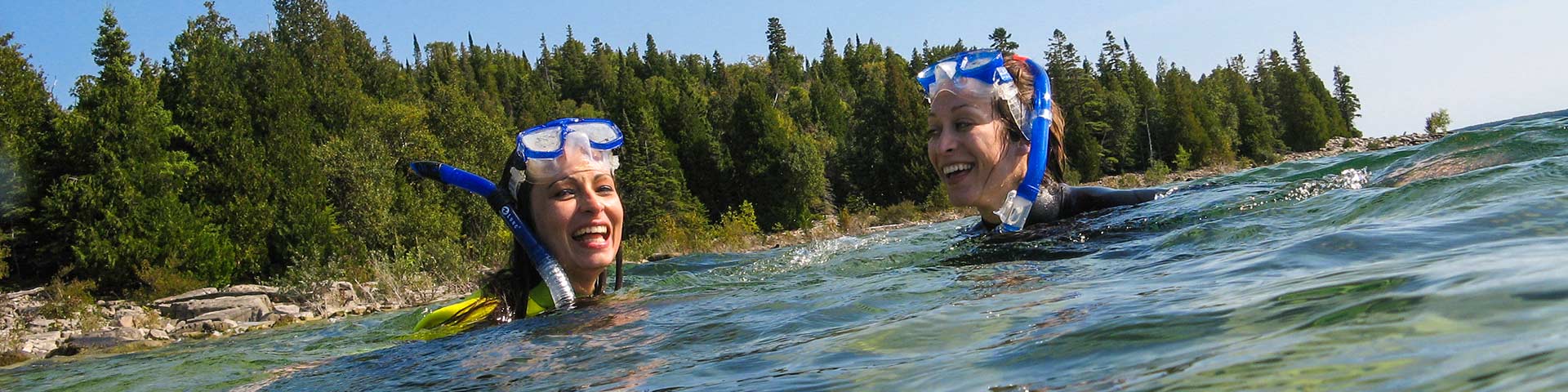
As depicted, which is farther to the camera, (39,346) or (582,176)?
(39,346)

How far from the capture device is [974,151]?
5.00 meters

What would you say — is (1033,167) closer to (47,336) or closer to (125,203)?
(47,336)

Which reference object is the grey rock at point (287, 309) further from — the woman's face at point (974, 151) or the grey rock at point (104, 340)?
the woman's face at point (974, 151)

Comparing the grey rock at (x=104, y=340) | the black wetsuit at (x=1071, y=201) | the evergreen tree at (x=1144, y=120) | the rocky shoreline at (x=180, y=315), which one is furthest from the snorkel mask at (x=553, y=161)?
the evergreen tree at (x=1144, y=120)

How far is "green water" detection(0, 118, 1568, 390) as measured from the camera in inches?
63.8

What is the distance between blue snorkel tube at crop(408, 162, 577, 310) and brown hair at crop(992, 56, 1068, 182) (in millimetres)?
2313

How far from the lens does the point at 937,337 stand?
2590 millimetres

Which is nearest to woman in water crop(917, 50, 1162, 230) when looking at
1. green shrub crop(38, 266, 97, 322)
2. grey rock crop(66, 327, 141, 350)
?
grey rock crop(66, 327, 141, 350)

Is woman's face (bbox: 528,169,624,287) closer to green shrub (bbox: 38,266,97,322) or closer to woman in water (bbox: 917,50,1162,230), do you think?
woman in water (bbox: 917,50,1162,230)

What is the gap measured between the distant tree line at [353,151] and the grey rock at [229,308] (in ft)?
8.44

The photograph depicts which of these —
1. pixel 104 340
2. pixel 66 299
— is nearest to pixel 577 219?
pixel 104 340

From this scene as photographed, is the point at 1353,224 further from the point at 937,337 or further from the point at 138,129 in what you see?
the point at 138,129

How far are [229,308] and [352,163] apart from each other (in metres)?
13.5

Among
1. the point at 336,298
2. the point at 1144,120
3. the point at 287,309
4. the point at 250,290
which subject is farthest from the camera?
the point at 1144,120
